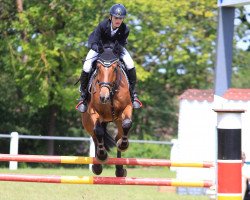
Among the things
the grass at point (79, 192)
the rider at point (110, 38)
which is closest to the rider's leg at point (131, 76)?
the rider at point (110, 38)

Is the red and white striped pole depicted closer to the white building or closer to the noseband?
the noseband

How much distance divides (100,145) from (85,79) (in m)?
1.02

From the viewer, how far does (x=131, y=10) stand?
2691cm

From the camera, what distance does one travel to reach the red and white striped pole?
5.18 m

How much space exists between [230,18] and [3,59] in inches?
647

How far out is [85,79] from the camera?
30.1 feet

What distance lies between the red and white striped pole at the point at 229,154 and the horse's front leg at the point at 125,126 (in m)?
3.32

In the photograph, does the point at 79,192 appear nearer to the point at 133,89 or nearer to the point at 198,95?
the point at 198,95

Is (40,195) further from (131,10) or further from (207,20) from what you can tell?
(207,20)

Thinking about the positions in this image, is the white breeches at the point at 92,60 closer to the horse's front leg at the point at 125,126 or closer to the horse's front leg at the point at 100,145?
the horse's front leg at the point at 125,126

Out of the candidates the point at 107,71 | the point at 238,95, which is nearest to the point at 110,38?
the point at 107,71

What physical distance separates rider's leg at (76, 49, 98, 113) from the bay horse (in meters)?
0.18

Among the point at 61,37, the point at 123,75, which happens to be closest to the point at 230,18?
the point at 123,75

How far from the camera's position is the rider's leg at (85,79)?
9.02 meters
